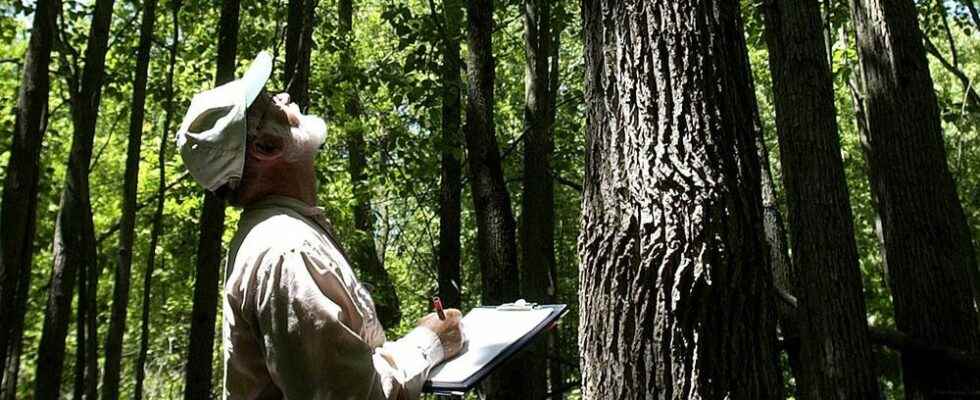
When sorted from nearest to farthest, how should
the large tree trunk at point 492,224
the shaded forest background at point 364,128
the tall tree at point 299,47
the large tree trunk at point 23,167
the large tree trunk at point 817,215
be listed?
the large tree trunk at point 492,224, the large tree trunk at point 817,215, the large tree trunk at point 23,167, the tall tree at point 299,47, the shaded forest background at point 364,128

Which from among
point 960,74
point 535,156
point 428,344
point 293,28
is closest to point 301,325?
point 428,344

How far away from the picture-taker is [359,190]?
419 inches

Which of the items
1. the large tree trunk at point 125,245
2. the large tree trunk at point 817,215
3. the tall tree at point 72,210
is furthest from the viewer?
the large tree trunk at point 125,245

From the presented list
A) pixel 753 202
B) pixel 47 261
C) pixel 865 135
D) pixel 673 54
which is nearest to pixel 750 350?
pixel 753 202

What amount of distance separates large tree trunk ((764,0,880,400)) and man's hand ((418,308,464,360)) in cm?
416

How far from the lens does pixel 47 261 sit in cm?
1883

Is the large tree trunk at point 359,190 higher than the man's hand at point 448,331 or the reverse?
higher

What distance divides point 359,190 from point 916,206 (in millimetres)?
6623

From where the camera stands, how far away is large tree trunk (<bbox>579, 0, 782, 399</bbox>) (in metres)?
2.07

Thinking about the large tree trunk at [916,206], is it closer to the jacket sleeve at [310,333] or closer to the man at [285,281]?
the man at [285,281]

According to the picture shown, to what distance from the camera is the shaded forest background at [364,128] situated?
9.48 meters

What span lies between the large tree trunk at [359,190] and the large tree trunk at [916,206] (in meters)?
5.48

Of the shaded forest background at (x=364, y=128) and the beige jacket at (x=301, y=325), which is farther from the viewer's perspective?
the shaded forest background at (x=364, y=128)

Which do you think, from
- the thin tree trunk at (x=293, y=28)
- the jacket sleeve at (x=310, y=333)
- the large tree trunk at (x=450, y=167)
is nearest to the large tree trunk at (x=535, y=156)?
the large tree trunk at (x=450, y=167)
